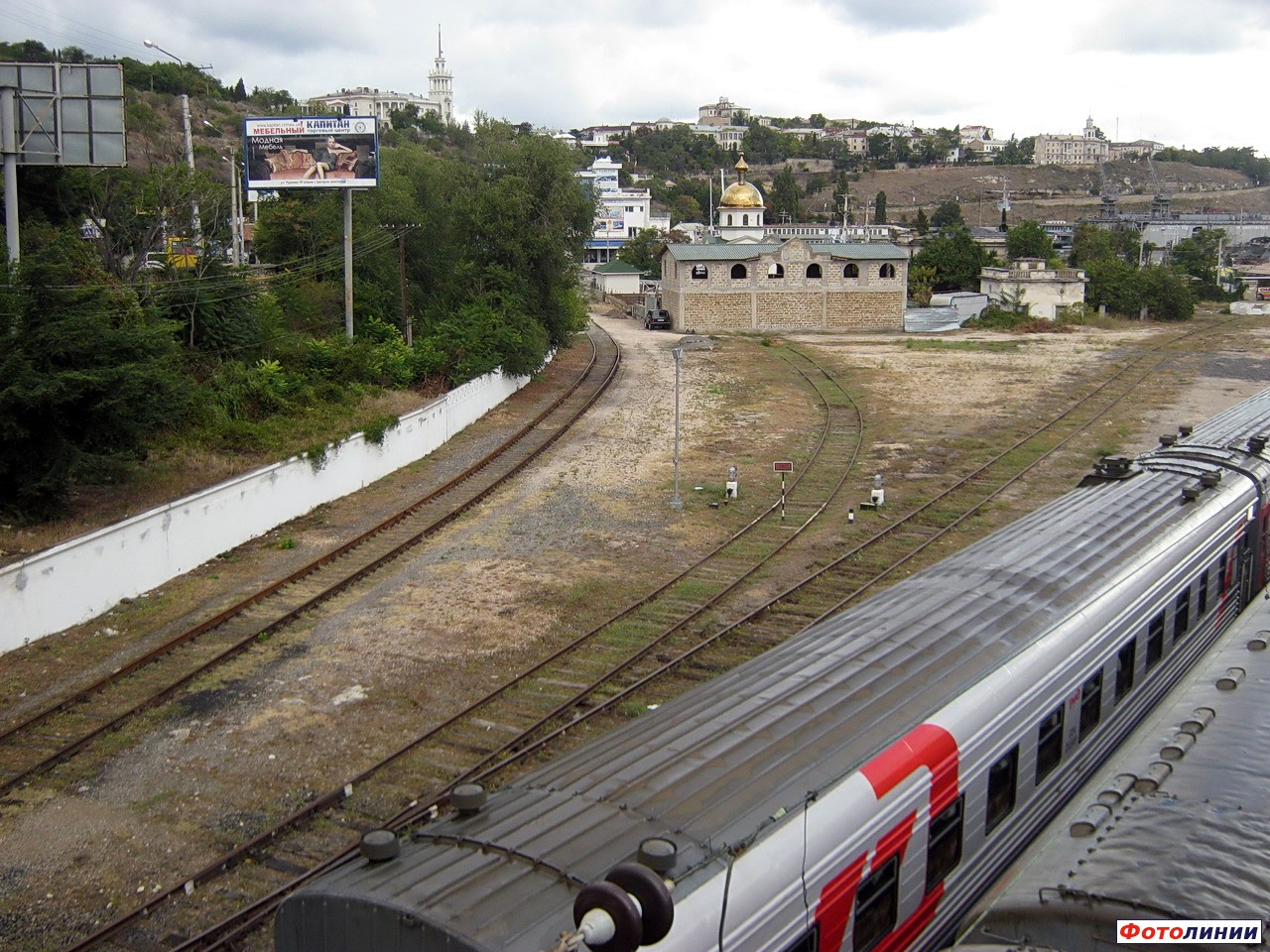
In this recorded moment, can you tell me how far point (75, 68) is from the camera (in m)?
20.5

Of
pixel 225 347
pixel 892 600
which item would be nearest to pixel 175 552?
pixel 225 347

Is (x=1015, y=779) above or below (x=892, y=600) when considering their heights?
below

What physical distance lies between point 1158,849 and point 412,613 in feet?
36.7

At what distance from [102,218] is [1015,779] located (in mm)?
26911

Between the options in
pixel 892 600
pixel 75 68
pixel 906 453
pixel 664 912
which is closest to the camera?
pixel 664 912

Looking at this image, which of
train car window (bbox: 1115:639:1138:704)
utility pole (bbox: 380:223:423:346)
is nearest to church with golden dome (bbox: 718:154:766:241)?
utility pole (bbox: 380:223:423:346)

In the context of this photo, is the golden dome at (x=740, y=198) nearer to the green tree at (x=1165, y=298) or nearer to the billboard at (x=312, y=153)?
the green tree at (x=1165, y=298)

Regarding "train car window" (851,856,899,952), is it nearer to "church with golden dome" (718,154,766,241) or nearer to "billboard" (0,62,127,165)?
"billboard" (0,62,127,165)

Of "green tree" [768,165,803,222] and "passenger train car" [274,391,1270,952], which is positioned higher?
"green tree" [768,165,803,222]

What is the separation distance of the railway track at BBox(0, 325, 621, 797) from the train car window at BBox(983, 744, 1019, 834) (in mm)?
8781

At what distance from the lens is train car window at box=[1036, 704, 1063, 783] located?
7.79 m

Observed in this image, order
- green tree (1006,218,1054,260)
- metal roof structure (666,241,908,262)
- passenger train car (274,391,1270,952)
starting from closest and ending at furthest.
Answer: passenger train car (274,391,1270,952)
metal roof structure (666,241,908,262)
green tree (1006,218,1054,260)

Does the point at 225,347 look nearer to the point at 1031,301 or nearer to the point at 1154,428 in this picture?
the point at 1154,428

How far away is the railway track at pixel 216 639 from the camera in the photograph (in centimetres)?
1129
